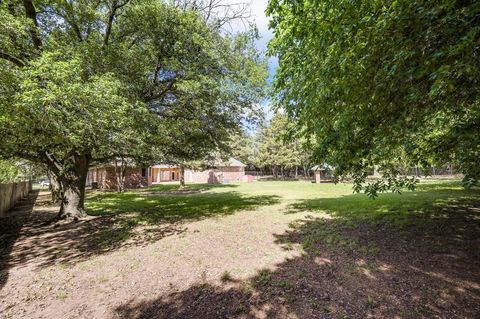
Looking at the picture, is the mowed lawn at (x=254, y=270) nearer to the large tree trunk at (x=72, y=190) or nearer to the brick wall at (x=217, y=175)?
the large tree trunk at (x=72, y=190)

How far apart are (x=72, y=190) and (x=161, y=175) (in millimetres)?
30649

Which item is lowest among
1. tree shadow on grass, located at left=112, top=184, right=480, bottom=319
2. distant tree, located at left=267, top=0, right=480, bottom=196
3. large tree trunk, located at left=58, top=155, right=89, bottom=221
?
tree shadow on grass, located at left=112, top=184, right=480, bottom=319

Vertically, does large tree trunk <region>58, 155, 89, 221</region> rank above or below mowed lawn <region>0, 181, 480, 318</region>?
above

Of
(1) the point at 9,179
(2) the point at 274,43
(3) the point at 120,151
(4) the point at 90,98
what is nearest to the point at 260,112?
(2) the point at 274,43

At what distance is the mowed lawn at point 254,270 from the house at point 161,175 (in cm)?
2017

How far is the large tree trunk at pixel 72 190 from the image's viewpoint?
9.58 meters

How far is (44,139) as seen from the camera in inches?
256

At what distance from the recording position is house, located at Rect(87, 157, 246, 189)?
27.2m

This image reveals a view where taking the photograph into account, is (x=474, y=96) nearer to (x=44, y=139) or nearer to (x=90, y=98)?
(x=90, y=98)

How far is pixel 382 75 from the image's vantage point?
3664 millimetres

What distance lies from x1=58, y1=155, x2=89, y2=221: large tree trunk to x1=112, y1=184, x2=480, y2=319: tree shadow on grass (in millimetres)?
7696

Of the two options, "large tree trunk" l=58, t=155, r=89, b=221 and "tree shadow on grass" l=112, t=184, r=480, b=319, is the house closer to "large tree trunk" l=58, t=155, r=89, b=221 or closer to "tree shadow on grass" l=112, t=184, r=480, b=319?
"large tree trunk" l=58, t=155, r=89, b=221

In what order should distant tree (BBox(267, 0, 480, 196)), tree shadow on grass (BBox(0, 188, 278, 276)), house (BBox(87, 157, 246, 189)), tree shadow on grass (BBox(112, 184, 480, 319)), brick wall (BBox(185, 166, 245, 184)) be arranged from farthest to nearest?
brick wall (BBox(185, 166, 245, 184)), house (BBox(87, 157, 246, 189)), tree shadow on grass (BBox(0, 188, 278, 276)), tree shadow on grass (BBox(112, 184, 480, 319)), distant tree (BBox(267, 0, 480, 196))

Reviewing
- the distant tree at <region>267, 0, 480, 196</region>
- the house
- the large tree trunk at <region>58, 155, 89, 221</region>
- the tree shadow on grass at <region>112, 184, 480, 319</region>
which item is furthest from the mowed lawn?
the house
